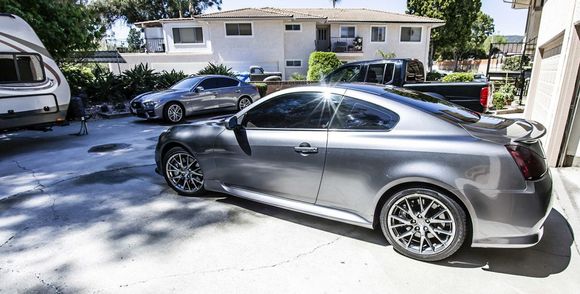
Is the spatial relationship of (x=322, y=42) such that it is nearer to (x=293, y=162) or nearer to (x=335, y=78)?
(x=335, y=78)

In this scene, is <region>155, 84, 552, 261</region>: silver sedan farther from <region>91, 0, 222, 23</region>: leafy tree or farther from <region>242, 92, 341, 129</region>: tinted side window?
<region>91, 0, 222, 23</region>: leafy tree

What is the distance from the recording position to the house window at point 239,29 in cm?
2406

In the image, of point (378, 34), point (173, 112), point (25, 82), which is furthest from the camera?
point (378, 34)

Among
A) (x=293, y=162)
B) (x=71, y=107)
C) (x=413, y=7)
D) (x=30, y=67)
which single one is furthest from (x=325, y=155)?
(x=413, y=7)

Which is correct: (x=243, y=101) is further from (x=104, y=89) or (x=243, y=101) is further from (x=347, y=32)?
(x=347, y=32)

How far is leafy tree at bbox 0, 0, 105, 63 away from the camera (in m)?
9.55

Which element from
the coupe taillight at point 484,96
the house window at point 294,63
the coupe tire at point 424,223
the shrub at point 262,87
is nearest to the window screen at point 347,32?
the house window at point 294,63

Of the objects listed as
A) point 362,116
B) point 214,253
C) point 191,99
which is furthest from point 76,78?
point 362,116

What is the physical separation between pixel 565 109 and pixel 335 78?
466 cm

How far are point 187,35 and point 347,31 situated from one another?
489 inches

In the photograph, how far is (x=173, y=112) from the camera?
33.3 ft

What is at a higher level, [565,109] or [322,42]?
[322,42]

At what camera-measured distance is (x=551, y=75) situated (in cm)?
629

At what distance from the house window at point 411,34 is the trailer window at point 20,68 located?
25269 mm
